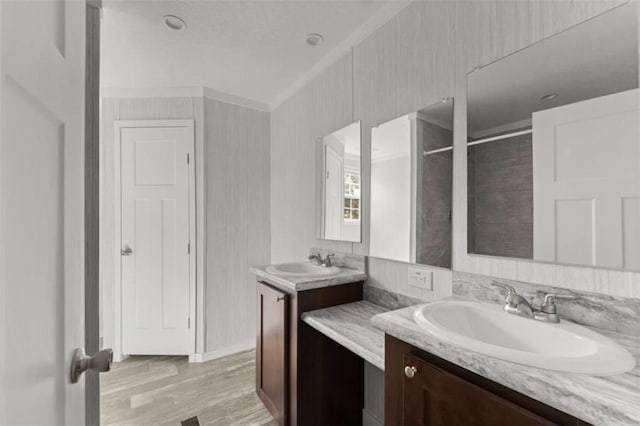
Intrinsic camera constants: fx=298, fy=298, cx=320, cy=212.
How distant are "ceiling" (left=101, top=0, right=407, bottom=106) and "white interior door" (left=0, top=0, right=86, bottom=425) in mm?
1347

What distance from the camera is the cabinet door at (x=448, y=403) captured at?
71cm

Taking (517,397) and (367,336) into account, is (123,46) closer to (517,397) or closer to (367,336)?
(367,336)

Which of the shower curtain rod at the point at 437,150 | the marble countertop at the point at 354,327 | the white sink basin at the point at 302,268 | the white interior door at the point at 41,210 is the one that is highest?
the shower curtain rod at the point at 437,150

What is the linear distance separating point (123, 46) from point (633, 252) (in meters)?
2.97

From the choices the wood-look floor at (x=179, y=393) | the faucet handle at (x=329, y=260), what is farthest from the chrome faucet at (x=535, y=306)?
the wood-look floor at (x=179, y=393)

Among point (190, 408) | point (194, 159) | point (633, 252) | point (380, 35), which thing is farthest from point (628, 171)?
point (194, 159)

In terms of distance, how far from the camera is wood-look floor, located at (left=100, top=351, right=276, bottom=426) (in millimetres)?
1943

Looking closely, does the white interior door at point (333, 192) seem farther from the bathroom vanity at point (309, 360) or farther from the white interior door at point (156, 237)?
the white interior door at point (156, 237)

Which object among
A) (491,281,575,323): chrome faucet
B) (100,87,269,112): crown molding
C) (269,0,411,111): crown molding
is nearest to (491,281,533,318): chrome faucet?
(491,281,575,323): chrome faucet

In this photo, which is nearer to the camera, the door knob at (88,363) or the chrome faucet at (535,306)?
the door knob at (88,363)

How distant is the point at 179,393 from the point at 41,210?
2.26 m

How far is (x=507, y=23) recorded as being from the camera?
3.96 feet

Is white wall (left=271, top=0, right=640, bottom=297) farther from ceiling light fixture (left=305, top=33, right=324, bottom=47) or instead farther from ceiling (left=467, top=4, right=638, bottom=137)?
ceiling light fixture (left=305, top=33, right=324, bottom=47)

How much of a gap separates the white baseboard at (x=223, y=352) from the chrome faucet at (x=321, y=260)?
4.47ft
